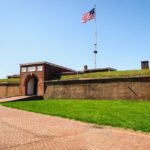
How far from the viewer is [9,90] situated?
39219 mm

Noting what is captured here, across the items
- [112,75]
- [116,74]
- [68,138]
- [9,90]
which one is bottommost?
[68,138]

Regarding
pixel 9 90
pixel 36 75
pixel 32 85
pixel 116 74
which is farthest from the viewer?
pixel 9 90

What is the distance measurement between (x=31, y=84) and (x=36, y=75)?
285cm

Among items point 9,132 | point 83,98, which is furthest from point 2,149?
point 83,98

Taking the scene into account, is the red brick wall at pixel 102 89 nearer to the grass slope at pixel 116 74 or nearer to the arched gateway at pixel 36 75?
the grass slope at pixel 116 74

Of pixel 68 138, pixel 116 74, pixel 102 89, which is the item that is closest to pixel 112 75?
pixel 116 74

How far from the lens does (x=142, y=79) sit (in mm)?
25938

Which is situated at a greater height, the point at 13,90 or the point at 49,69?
the point at 49,69

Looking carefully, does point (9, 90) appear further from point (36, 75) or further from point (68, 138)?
point (68, 138)

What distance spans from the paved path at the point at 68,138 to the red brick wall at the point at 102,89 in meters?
14.5

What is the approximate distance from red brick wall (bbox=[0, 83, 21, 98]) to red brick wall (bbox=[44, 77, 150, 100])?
6070mm

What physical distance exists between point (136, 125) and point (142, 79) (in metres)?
14.4

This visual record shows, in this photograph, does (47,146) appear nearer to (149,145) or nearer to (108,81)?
(149,145)

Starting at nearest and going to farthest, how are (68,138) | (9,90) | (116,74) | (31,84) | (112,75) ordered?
(68,138), (116,74), (112,75), (31,84), (9,90)
